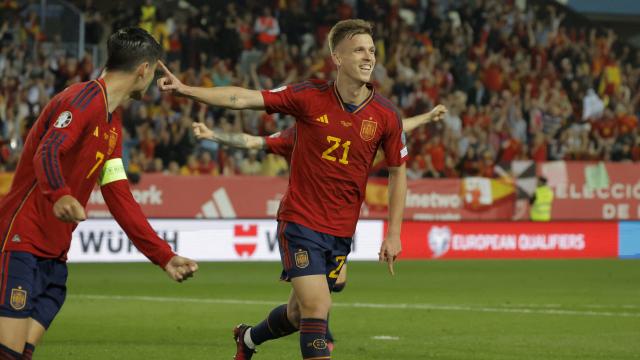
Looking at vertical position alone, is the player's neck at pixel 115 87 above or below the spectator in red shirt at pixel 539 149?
above

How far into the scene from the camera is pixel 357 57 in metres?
8.09

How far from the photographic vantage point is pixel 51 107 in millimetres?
6113

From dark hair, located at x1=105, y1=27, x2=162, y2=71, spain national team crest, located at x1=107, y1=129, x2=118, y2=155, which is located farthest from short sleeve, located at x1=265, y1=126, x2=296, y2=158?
dark hair, located at x1=105, y1=27, x2=162, y2=71

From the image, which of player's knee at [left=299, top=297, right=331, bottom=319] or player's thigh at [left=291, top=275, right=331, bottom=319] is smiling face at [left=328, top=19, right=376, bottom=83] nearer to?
player's thigh at [left=291, top=275, right=331, bottom=319]

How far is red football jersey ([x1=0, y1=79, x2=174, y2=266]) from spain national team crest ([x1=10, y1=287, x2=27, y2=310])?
8.3 inches

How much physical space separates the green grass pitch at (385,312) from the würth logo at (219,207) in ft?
5.94

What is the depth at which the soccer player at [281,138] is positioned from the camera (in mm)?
9562

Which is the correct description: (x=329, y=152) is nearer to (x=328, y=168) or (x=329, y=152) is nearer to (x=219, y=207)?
(x=328, y=168)

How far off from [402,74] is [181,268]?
2440cm

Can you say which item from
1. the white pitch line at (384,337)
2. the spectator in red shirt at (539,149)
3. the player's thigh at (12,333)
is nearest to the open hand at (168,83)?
the player's thigh at (12,333)

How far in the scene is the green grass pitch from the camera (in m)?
11.3

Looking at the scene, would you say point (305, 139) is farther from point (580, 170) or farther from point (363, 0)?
point (363, 0)

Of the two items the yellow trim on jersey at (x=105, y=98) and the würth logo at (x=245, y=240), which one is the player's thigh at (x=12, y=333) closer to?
the yellow trim on jersey at (x=105, y=98)

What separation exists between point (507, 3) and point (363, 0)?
4944mm
